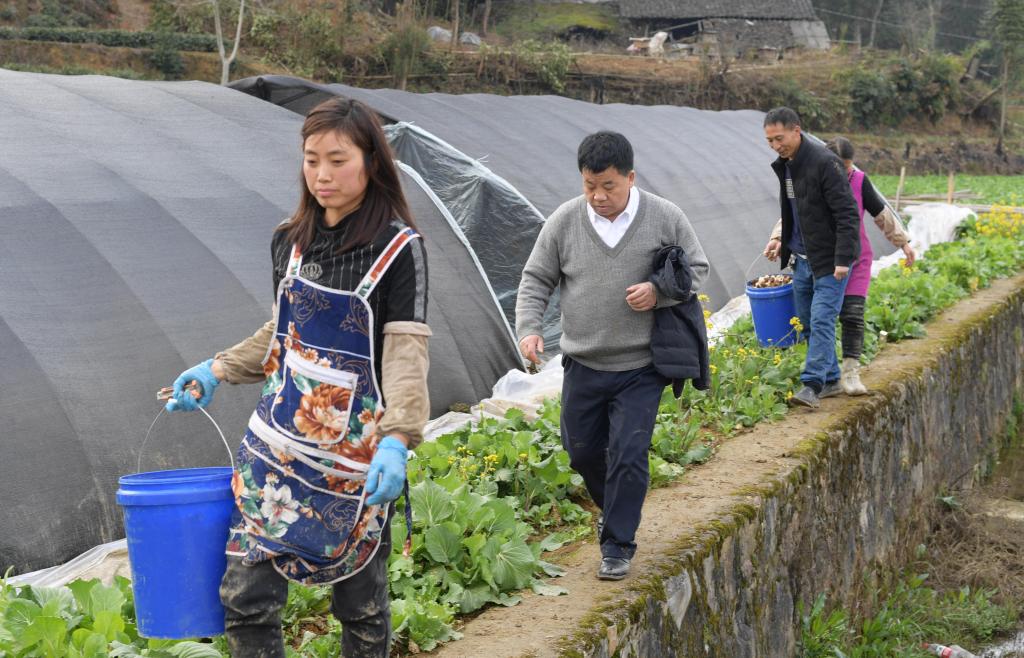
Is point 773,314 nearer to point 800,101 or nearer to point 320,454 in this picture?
point 320,454

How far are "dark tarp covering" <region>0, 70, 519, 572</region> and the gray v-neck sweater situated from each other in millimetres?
2354

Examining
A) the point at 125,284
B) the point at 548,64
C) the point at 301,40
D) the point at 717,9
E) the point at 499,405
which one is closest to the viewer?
the point at 125,284

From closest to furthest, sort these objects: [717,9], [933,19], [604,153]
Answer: [604,153], [717,9], [933,19]

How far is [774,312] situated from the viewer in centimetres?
732

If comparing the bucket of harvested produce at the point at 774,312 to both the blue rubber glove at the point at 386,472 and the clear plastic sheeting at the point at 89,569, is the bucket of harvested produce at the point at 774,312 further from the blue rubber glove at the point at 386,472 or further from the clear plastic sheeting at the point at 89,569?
the blue rubber glove at the point at 386,472

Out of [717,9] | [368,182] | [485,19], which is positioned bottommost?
[368,182]

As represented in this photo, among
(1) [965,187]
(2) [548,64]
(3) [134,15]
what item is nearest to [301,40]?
(3) [134,15]

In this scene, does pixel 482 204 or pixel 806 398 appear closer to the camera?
pixel 806 398

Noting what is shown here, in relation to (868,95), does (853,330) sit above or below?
below

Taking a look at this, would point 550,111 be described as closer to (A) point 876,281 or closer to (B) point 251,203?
(A) point 876,281

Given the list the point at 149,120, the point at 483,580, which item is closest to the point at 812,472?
the point at 483,580

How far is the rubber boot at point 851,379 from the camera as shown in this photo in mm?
6699

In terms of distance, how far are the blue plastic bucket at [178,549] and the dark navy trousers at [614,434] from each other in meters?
1.58

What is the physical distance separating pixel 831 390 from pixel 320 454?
4.70 metres
